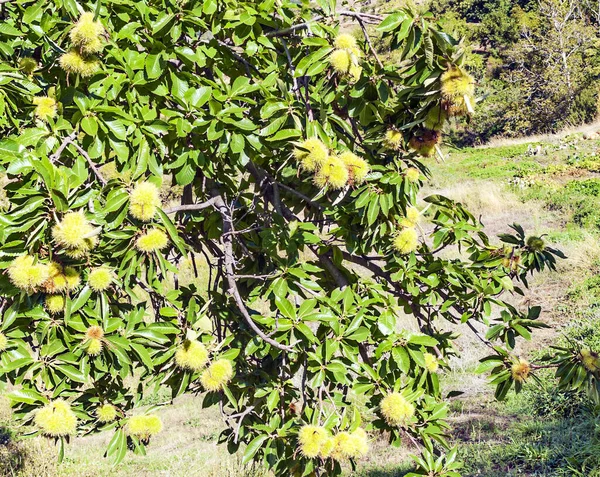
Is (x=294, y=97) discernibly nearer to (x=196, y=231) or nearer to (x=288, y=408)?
(x=196, y=231)

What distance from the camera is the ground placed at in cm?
398

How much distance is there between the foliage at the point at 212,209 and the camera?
1670 millimetres

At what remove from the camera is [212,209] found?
239 centimetres

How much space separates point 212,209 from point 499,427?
331cm

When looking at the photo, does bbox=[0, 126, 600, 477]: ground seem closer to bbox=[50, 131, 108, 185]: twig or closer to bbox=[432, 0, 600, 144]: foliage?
bbox=[50, 131, 108, 185]: twig

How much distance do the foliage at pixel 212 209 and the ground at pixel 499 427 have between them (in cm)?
98

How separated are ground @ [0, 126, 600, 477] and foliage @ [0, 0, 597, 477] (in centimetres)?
98

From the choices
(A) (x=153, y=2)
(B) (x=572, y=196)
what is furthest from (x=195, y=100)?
(B) (x=572, y=196)

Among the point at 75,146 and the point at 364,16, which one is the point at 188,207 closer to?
the point at 75,146

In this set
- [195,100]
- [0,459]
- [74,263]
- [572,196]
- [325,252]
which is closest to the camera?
[74,263]

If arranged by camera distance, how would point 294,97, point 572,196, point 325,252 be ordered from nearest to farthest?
point 294,97, point 325,252, point 572,196

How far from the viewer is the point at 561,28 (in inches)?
827

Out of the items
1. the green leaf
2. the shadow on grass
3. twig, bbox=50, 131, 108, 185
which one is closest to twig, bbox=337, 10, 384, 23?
twig, bbox=50, 131, 108, 185

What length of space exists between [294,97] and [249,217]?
700 mm
